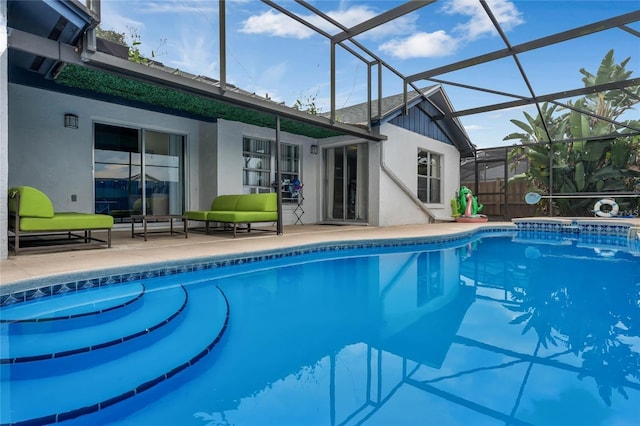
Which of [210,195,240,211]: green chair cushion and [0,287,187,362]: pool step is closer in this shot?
[0,287,187,362]: pool step

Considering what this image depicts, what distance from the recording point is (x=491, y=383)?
2.03m

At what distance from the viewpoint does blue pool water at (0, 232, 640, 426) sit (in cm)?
177

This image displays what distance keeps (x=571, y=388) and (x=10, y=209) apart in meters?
6.58

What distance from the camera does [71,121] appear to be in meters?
7.15

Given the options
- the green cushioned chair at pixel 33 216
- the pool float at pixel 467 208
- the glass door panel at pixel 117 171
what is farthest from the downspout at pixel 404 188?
the green cushioned chair at pixel 33 216

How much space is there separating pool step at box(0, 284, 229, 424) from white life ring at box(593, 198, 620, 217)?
13.1 metres

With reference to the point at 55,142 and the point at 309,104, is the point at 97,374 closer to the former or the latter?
the point at 55,142

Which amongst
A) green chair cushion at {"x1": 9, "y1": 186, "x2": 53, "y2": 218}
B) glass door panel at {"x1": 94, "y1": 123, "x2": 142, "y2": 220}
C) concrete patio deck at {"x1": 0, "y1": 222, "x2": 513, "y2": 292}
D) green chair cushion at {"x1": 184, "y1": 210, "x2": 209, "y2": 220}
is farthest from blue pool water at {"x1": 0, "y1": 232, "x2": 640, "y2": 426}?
glass door panel at {"x1": 94, "y1": 123, "x2": 142, "y2": 220}

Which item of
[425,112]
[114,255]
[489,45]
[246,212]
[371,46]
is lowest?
[114,255]

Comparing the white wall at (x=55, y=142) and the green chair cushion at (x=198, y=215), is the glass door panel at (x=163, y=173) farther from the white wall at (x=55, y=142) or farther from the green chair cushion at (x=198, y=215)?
the green chair cushion at (x=198, y=215)

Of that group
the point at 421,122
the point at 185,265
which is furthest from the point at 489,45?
the point at 185,265

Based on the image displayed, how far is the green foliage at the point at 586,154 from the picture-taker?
12.0 metres

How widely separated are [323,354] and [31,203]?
177 inches

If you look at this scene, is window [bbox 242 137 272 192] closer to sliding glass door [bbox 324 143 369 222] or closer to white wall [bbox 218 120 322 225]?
white wall [bbox 218 120 322 225]
